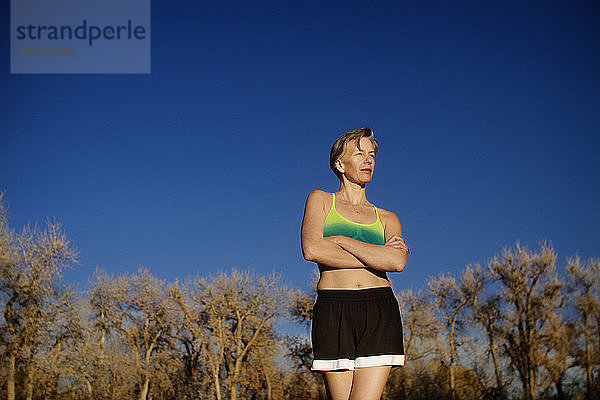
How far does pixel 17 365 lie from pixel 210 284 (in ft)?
30.8

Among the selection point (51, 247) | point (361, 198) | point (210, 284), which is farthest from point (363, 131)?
point (210, 284)

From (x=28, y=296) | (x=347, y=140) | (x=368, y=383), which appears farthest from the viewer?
(x=28, y=296)

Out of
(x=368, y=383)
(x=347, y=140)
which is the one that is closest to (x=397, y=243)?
(x=347, y=140)

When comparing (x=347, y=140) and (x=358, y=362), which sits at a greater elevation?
(x=347, y=140)

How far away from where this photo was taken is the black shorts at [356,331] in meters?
2.77

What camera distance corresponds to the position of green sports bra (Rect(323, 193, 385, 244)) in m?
3.04

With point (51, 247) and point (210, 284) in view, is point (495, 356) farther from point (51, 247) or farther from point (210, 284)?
point (51, 247)

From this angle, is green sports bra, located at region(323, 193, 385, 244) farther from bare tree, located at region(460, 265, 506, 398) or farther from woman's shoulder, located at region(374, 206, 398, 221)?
bare tree, located at region(460, 265, 506, 398)

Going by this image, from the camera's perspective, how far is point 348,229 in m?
3.05

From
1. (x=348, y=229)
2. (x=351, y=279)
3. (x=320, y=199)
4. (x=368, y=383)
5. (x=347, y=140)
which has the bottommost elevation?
(x=368, y=383)

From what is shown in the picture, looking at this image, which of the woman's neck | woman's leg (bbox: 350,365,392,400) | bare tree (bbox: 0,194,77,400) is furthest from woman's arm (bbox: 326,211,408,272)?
bare tree (bbox: 0,194,77,400)

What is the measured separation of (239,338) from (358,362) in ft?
79.0

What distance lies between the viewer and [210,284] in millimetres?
27750

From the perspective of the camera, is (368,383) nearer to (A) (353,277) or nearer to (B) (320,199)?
(A) (353,277)
